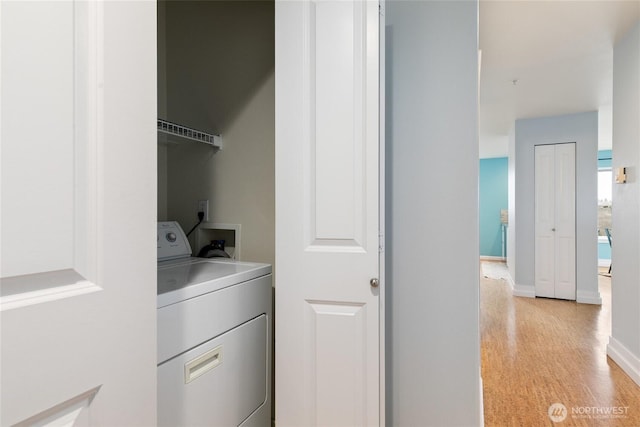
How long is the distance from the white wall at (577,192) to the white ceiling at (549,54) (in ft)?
0.69

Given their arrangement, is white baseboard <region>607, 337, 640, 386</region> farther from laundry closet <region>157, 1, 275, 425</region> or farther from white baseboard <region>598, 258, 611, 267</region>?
white baseboard <region>598, 258, 611, 267</region>

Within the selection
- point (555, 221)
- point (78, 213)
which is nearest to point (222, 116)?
point (78, 213)

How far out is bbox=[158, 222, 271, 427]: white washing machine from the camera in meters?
1.00

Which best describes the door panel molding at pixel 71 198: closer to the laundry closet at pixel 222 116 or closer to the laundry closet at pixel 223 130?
the laundry closet at pixel 223 130

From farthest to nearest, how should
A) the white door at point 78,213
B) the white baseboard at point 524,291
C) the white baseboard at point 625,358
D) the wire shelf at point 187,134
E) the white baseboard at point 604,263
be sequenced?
the white baseboard at point 604,263 → the white baseboard at point 524,291 → the white baseboard at point 625,358 → the wire shelf at point 187,134 → the white door at point 78,213

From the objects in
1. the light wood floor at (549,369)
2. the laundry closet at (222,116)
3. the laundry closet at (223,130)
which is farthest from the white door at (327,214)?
the light wood floor at (549,369)

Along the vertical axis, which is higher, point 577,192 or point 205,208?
point 577,192

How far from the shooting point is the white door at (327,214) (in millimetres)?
1212

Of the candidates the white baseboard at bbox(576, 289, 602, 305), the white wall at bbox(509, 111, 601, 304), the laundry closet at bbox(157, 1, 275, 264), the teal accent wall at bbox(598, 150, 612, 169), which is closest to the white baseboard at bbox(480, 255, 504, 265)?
the teal accent wall at bbox(598, 150, 612, 169)

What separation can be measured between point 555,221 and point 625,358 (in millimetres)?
2487

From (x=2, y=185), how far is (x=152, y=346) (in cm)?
41

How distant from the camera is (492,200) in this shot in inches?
326

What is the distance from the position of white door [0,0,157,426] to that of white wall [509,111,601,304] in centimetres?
518

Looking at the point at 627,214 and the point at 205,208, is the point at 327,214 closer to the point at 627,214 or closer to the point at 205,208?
the point at 205,208
